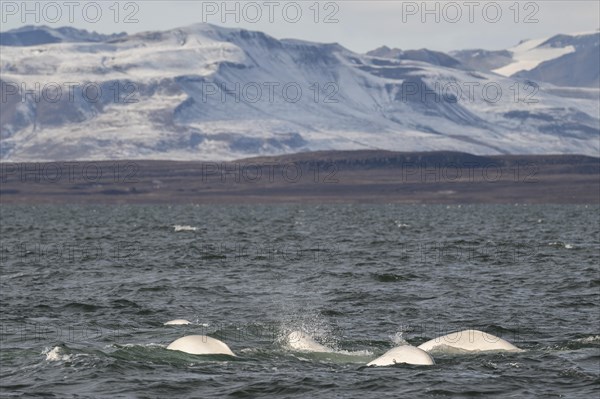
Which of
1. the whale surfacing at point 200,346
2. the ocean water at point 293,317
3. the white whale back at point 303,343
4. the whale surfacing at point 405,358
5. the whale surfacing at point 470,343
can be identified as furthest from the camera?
the white whale back at point 303,343

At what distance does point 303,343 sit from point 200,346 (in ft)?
12.4

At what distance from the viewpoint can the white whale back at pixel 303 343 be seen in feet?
119

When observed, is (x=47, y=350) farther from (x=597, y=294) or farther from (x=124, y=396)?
(x=597, y=294)

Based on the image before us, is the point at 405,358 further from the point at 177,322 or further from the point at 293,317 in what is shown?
the point at 293,317

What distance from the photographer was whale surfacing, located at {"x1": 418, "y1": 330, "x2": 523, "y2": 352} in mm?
35344

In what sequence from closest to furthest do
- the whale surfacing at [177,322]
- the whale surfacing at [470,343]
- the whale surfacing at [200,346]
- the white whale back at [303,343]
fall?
1. the whale surfacing at [200,346]
2. the whale surfacing at [470,343]
3. the white whale back at [303,343]
4. the whale surfacing at [177,322]

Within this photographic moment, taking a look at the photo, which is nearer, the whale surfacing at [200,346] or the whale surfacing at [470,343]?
the whale surfacing at [200,346]

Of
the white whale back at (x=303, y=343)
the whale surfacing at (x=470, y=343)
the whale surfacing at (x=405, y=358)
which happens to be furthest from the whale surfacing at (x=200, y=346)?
the whale surfacing at (x=470, y=343)

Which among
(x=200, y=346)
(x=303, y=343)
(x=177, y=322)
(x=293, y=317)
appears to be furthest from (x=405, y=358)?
(x=293, y=317)

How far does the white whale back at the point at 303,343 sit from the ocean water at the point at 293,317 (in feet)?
1.63

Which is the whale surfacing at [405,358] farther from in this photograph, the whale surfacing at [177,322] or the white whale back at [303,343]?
the whale surfacing at [177,322]

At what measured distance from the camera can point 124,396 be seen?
2847 centimetres

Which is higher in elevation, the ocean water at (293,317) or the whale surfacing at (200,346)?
the whale surfacing at (200,346)

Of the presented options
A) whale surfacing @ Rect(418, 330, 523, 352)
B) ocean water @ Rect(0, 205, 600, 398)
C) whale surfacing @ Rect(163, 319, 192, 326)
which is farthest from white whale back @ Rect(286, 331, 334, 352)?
whale surfacing @ Rect(163, 319, 192, 326)
